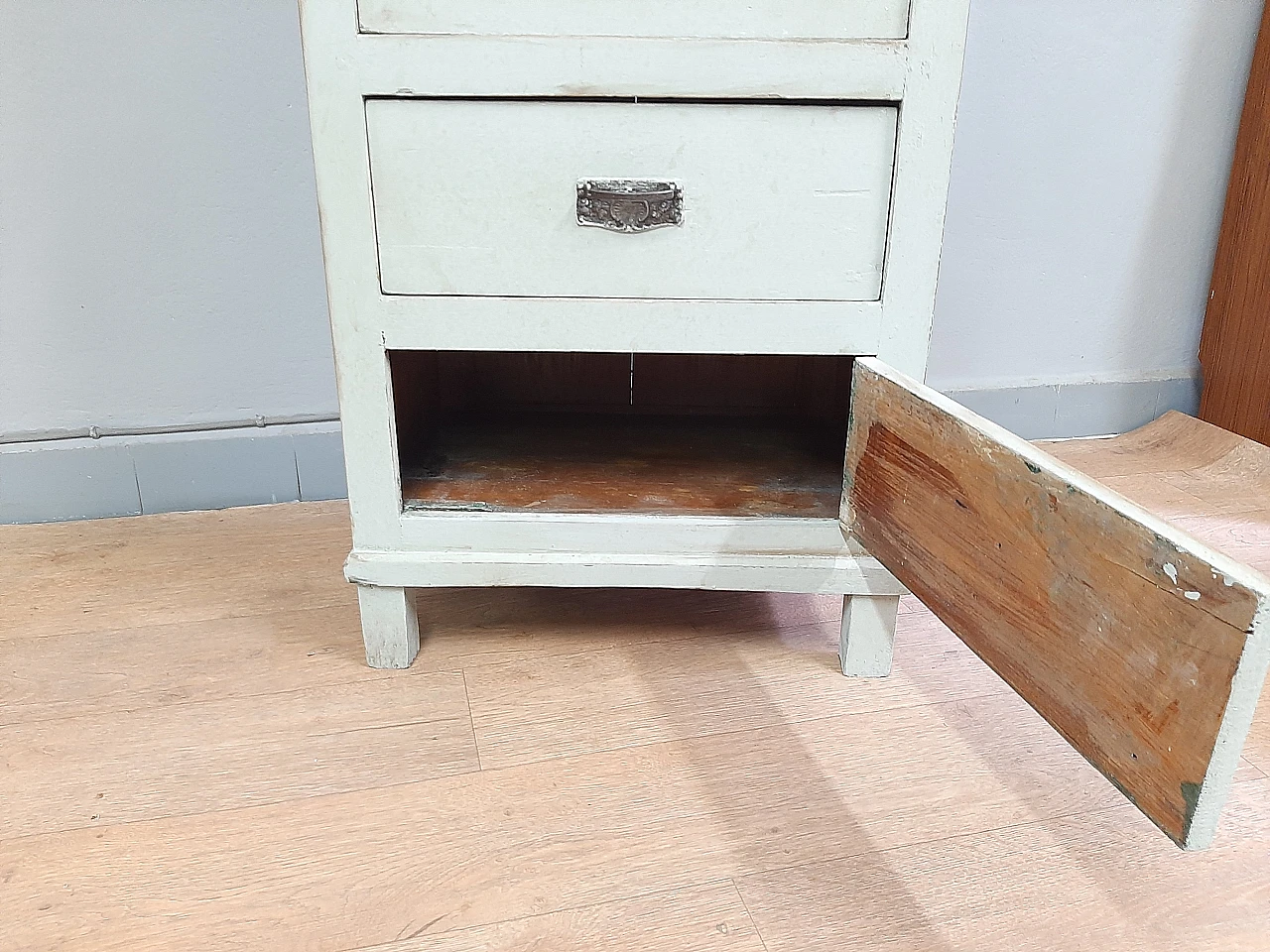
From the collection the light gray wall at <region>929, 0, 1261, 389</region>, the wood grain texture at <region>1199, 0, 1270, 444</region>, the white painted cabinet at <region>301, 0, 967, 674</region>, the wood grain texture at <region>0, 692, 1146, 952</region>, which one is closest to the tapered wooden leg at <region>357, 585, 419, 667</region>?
the white painted cabinet at <region>301, 0, 967, 674</region>

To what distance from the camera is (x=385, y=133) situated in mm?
711

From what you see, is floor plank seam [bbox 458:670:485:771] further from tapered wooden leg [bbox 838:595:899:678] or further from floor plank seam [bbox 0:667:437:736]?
tapered wooden leg [bbox 838:595:899:678]

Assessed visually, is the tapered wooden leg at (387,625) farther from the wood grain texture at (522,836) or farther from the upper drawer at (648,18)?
the upper drawer at (648,18)

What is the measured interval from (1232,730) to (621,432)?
756mm

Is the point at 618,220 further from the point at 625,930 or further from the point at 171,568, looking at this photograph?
the point at 171,568

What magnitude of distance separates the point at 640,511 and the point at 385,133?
1.26 ft

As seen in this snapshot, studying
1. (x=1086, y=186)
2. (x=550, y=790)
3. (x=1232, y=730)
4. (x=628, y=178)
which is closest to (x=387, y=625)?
(x=550, y=790)

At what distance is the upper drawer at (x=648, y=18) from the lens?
68 centimetres

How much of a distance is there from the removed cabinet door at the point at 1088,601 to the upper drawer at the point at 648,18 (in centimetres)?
27

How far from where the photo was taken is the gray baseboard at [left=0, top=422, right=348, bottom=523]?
1.17 meters

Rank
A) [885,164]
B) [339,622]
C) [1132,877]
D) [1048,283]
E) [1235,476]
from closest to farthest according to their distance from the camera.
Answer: [1132,877] → [885,164] → [339,622] → [1235,476] → [1048,283]

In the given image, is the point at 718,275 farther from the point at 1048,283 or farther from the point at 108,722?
the point at 1048,283

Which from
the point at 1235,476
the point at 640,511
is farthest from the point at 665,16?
the point at 1235,476

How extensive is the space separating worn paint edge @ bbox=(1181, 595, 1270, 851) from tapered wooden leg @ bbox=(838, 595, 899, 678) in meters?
0.43
